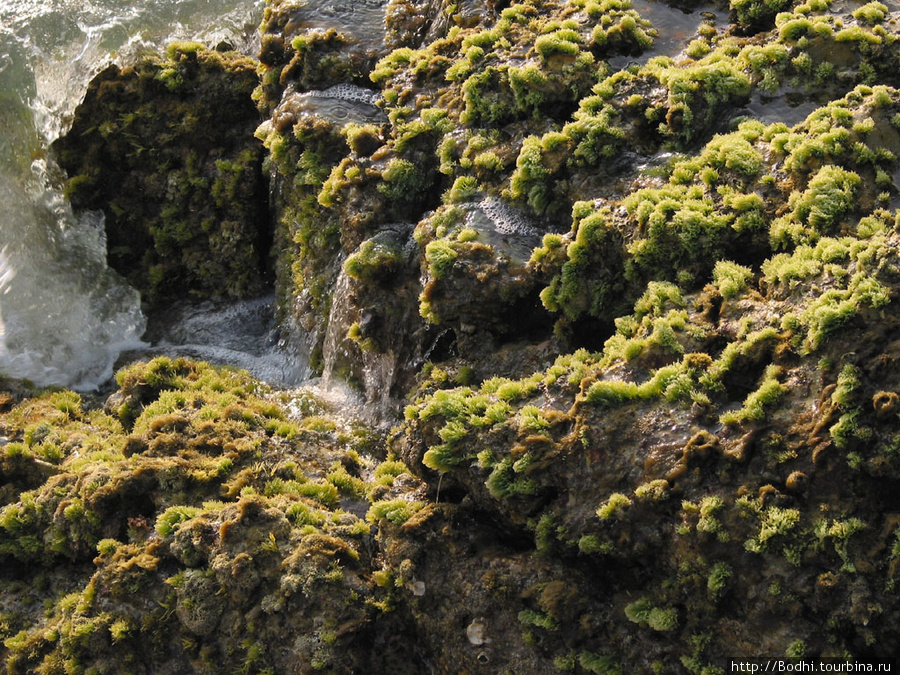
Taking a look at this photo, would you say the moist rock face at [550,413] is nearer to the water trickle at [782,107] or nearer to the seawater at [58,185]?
the water trickle at [782,107]

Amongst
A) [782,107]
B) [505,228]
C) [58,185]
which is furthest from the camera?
[58,185]

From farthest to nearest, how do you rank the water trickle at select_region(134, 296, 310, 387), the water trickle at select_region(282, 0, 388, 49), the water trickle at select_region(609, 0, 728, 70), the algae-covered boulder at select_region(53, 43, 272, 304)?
the algae-covered boulder at select_region(53, 43, 272, 304)
the water trickle at select_region(282, 0, 388, 49)
the water trickle at select_region(134, 296, 310, 387)
the water trickle at select_region(609, 0, 728, 70)

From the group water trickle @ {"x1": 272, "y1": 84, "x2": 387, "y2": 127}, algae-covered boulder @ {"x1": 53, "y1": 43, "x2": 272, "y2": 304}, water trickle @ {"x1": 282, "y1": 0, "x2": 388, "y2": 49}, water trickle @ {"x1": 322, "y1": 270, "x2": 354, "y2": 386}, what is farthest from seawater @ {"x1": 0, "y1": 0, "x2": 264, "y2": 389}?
water trickle @ {"x1": 322, "y1": 270, "x2": 354, "y2": 386}

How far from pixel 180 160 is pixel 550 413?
998 centimetres

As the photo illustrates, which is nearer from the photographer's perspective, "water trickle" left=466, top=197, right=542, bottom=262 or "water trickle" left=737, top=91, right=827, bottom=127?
"water trickle" left=737, top=91, right=827, bottom=127

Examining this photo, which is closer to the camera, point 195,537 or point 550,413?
point 550,413

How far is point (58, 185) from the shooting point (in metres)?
15.8

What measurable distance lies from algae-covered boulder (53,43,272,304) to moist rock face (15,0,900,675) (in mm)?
3286

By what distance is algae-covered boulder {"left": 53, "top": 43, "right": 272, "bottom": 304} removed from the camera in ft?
51.2

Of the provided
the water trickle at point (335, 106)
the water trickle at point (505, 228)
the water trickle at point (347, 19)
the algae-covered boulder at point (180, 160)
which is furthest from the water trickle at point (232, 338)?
the water trickle at point (347, 19)

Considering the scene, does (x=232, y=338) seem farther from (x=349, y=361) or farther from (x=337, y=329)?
(x=349, y=361)

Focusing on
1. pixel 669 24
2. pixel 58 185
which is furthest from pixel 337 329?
pixel 58 185

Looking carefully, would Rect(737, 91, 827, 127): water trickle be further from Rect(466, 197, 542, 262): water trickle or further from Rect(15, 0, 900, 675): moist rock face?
Rect(466, 197, 542, 262): water trickle

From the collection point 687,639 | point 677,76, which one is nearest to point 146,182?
point 677,76
